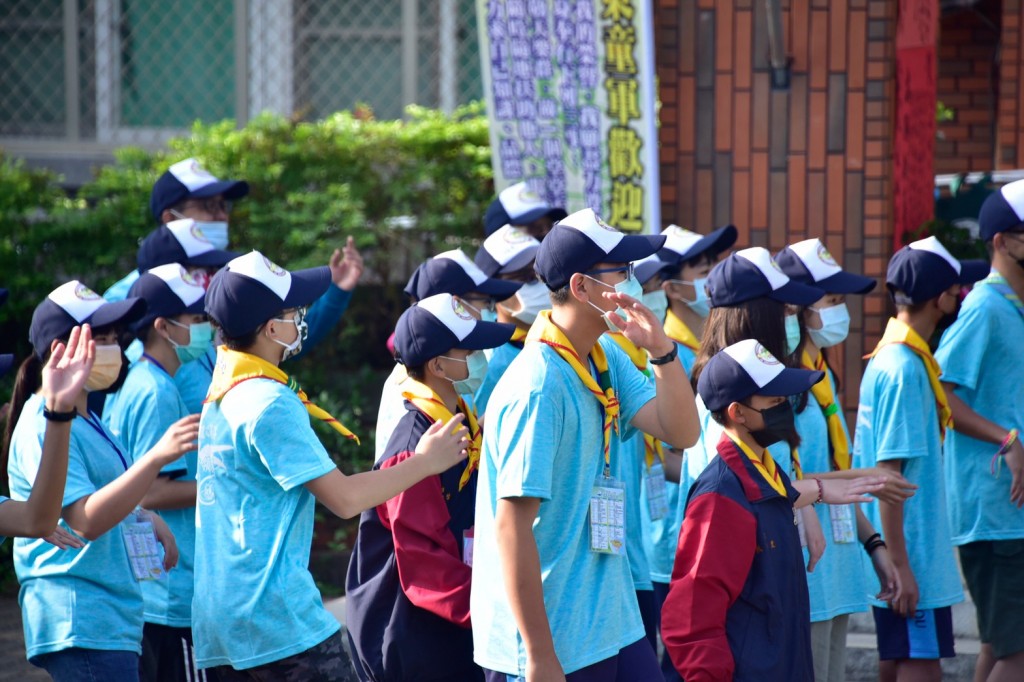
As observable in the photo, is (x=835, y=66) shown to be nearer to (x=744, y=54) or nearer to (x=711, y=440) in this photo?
(x=744, y=54)

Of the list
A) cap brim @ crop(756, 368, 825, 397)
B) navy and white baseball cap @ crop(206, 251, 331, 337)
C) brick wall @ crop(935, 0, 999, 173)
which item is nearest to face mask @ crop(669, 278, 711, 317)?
cap brim @ crop(756, 368, 825, 397)

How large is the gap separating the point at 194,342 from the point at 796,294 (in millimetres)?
2192

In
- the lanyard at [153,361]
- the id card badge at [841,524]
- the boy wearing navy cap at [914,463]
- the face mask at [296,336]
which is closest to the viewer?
the face mask at [296,336]

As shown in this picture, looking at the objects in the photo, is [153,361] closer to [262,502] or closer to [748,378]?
[262,502]

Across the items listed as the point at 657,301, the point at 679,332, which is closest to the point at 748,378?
the point at 679,332

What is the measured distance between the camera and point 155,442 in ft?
15.0

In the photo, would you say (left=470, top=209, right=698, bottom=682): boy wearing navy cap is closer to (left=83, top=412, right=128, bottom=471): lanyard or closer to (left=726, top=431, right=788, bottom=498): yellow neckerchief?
(left=726, top=431, right=788, bottom=498): yellow neckerchief

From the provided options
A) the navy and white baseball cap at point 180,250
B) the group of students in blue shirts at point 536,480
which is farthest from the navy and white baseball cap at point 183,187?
the group of students in blue shirts at point 536,480

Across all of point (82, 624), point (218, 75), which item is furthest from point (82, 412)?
point (218, 75)

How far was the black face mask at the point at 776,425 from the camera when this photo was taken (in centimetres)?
404

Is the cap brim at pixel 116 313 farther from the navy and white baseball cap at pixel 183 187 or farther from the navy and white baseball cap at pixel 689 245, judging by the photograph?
the navy and white baseball cap at pixel 689 245

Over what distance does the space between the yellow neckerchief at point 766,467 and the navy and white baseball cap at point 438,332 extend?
887mm

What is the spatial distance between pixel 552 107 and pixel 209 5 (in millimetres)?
3590

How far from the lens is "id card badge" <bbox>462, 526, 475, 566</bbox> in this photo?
13.6ft
